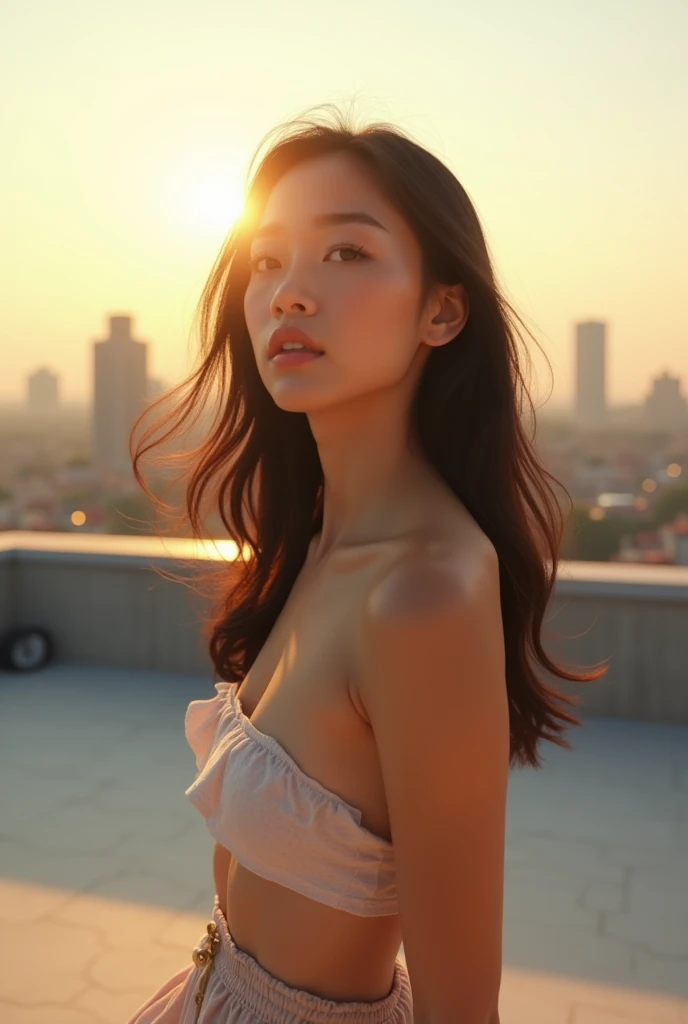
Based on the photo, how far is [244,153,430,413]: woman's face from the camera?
103 centimetres

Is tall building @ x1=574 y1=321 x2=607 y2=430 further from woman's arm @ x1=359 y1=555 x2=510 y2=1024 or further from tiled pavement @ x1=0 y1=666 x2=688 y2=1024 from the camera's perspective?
woman's arm @ x1=359 y1=555 x2=510 y2=1024

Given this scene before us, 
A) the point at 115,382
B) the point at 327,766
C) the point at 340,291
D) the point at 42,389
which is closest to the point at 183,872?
the point at 327,766

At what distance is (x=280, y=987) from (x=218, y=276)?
2.80 ft

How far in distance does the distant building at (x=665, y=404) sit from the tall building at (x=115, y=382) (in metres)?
19.6

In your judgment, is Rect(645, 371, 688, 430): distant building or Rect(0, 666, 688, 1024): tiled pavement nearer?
Rect(0, 666, 688, 1024): tiled pavement

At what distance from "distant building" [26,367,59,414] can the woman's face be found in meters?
56.9

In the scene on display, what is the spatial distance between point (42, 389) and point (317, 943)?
61045 millimetres

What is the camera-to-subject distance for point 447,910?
0.83 m

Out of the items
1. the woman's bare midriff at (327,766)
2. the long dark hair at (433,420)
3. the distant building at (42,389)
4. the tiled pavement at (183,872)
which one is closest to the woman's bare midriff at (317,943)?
the woman's bare midriff at (327,766)

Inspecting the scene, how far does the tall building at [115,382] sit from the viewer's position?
33.3 m

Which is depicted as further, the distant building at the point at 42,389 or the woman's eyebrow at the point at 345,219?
the distant building at the point at 42,389

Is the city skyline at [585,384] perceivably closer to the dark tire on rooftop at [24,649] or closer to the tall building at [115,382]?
the tall building at [115,382]

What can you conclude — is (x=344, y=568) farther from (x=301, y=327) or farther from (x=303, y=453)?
(x=303, y=453)

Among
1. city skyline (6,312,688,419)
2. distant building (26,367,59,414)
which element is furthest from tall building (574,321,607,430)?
distant building (26,367,59,414)
